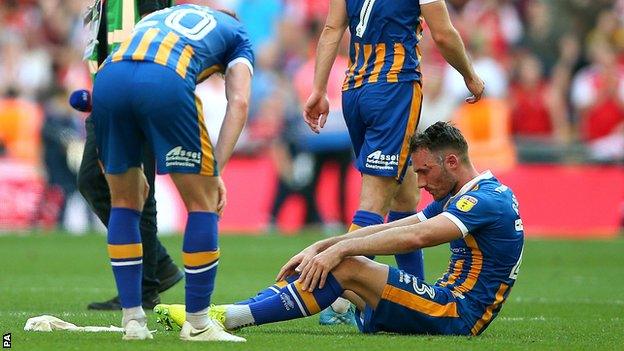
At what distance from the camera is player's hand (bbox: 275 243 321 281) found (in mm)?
6926

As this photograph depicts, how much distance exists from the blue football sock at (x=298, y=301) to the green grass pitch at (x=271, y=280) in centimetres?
14

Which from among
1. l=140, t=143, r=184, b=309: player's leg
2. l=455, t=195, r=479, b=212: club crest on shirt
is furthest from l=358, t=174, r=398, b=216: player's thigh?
l=140, t=143, r=184, b=309: player's leg

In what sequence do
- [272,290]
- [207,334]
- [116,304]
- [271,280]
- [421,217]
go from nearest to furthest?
[207,334] < [272,290] < [421,217] < [116,304] < [271,280]

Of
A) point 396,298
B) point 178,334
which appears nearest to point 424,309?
point 396,298

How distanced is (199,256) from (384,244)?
1013 millimetres

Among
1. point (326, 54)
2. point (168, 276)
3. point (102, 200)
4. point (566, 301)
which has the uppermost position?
point (326, 54)

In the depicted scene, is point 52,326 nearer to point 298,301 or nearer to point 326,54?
point 298,301

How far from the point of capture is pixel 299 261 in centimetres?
699

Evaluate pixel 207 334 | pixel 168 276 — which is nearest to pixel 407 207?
pixel 168 276

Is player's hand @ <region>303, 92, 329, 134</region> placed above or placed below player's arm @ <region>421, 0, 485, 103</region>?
below

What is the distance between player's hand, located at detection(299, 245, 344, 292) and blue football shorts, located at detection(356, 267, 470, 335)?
31 cm

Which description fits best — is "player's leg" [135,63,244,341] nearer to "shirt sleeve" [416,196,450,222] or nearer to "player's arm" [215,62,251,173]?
"player's arm" [215,62,251,173]

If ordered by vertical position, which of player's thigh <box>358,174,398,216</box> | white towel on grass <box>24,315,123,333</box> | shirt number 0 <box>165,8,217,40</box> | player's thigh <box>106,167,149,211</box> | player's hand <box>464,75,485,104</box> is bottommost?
white towel on grass <box>24,315,123,333</box>

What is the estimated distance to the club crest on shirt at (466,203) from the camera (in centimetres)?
682
